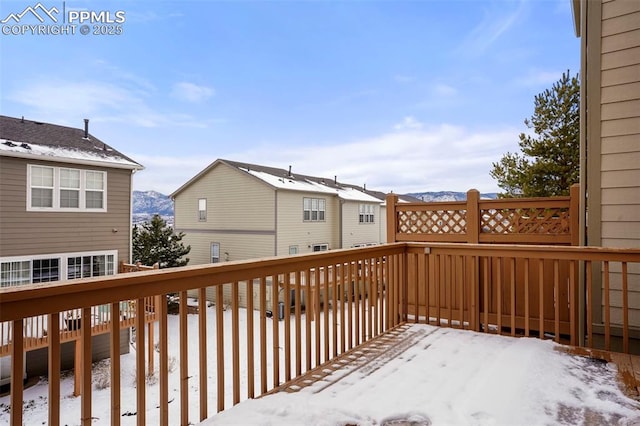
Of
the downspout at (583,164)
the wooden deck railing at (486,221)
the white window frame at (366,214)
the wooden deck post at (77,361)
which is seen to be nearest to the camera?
the wooden deck post at (77,361)

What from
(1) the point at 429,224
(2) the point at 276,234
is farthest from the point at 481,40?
(2) the point at 276,234

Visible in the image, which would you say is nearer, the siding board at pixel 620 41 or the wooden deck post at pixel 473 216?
Result: the siding board at pixel 620 41

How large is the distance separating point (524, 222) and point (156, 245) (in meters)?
12.4

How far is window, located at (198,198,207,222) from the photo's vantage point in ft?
48.1

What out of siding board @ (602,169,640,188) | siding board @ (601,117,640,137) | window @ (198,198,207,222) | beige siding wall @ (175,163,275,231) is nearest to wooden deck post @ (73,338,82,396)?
siding board @ (602,169,640,188)

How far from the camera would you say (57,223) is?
25.9 feet

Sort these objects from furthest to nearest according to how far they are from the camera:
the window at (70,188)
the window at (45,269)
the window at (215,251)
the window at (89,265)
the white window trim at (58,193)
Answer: the window at (215,251), the window at (89,265), the window at (70,188), the window at (45,269), the white window trim at (58,193)

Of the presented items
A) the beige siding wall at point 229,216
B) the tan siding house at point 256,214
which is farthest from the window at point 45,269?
the beige siding wall at point 229,216

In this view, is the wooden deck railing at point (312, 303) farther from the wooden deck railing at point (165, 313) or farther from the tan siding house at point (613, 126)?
the tan siding house at point (613, 126)

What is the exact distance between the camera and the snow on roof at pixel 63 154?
7.18 m

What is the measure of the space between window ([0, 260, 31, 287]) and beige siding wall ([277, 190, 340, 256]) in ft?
23.2

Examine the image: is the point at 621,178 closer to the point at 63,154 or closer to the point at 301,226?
the point at 63,154

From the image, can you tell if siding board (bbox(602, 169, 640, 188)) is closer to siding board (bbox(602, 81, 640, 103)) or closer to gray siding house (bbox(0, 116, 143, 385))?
siding board (bbox(602, 81, 640, 103))

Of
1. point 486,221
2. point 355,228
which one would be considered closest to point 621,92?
point 486,221
